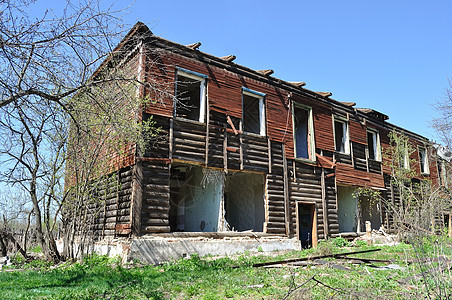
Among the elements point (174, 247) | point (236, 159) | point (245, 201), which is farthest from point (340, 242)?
point (174, 247)

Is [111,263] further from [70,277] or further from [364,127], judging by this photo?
[364,127]

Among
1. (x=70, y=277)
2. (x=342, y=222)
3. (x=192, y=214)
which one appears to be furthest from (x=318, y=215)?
(x=70, y=277)

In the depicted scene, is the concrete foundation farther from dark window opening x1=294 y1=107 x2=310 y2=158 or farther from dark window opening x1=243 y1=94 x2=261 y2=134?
dark window opening x1=243 y1=94 x2=261 y2=134

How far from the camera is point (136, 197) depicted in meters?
11.0

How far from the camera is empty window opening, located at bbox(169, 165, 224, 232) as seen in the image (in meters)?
13.2

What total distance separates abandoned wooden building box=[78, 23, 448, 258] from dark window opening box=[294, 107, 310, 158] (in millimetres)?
54

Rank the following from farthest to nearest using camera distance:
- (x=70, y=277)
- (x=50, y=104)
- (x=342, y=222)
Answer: (x=342, y=222) → (x=70, y=277) → (x=50, y=104)

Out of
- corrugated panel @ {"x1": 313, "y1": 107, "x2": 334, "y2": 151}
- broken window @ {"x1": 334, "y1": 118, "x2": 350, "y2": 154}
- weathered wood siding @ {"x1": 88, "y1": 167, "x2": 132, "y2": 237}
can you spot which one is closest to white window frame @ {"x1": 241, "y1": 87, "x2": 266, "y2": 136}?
corrugated panel @ {"x1": 313, "y1": 107, "x2": 334, "y2": 151}

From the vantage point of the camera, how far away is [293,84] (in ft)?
54.7

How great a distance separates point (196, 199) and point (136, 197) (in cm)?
406

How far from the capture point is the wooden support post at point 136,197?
426 inches

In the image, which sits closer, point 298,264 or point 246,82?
point 298,264

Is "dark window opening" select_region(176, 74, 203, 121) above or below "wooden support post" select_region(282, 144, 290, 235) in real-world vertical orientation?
above

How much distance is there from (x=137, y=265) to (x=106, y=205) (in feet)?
11.0
